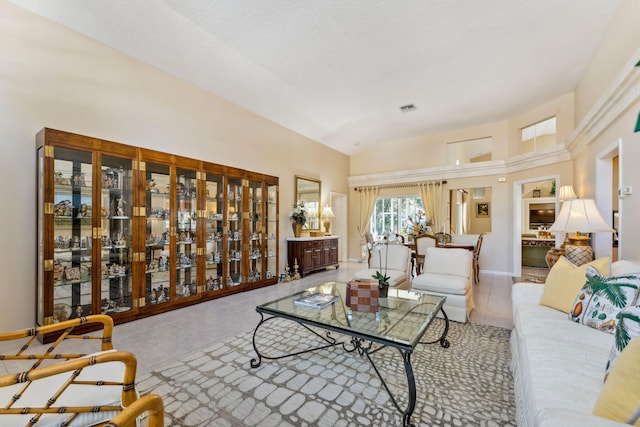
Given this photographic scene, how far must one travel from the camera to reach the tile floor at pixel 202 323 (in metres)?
2.49

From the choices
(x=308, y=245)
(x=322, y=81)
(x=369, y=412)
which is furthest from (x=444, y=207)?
(x=369, y=412)

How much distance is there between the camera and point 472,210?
790 cm

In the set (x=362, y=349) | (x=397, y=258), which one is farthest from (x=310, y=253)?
(x=362, y=349)

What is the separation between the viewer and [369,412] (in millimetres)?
1675

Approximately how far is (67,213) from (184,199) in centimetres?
130

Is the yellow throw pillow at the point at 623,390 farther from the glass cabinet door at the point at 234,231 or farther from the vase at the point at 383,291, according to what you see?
the glass cabinet door at the point at 234,231

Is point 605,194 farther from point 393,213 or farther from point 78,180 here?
point 78,180

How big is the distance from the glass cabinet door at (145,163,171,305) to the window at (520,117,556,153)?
716 cm

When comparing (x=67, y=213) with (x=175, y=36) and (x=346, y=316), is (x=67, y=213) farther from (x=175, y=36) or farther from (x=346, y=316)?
(x=346, y=316)

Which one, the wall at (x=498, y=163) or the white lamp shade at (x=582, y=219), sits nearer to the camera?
the white lamp shade at (x=582, y=219)

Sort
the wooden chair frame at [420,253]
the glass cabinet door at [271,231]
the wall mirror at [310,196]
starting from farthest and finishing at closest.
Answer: the wall mirror at [310,196], the glass cabinet door at [271,231], the wooden chair frame at [420,253]

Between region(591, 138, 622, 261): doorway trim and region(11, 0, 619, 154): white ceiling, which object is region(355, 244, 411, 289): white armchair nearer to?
region(591, 138, 622, 261): doorway trim

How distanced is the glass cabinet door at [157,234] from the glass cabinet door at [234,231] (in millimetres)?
960

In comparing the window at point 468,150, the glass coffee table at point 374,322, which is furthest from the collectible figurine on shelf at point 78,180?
the window at point 468,150
